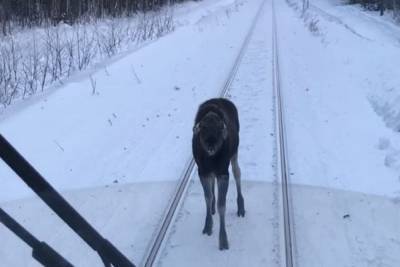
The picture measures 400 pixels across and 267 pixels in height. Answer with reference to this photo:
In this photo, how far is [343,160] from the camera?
8234mm

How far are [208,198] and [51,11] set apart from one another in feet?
59.3

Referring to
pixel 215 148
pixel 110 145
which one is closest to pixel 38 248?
pixel 215 148

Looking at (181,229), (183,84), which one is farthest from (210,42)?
(181,229)

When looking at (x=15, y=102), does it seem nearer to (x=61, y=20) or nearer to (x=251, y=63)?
(x=251, y=63)

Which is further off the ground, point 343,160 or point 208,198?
point 208,198

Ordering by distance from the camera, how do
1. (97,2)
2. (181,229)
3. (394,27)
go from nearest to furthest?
(181,229) → (97,2) → (394,27)

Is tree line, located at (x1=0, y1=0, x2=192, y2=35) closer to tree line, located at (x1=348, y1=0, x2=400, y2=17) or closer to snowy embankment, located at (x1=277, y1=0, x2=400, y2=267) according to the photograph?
snowy embankment, located at (x1=277, y1=0, x2=400, y2=267)

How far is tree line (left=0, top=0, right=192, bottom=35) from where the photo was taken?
2061 centimetres

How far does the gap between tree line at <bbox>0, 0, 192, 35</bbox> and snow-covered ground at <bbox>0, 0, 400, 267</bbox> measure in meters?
5.99

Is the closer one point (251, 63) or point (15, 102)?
point (15, 102)

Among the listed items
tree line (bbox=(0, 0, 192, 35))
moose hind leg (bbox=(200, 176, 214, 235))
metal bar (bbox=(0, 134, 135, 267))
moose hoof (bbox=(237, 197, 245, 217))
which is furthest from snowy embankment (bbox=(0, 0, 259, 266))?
tree line (bbox=(0, 0, 192, 35))

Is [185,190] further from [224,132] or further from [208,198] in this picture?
[224,132]

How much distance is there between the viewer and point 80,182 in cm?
732

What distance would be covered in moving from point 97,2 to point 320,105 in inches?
620
